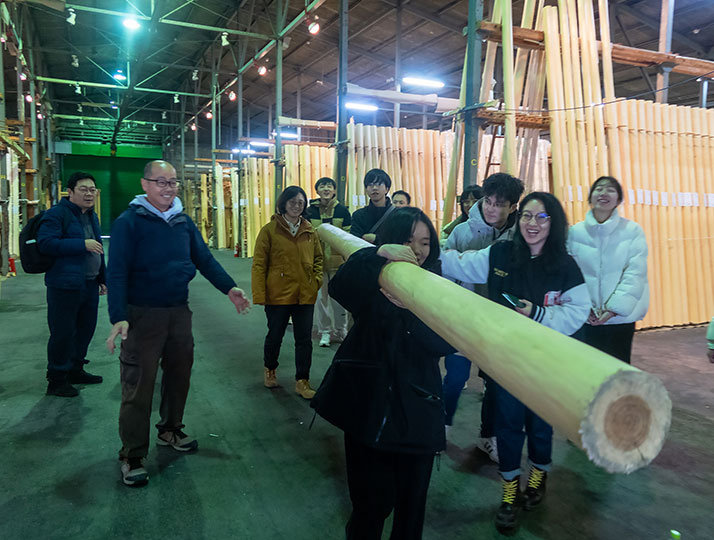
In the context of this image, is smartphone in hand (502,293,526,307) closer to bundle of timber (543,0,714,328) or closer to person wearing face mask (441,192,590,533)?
person wearing face mask (441,192,590,533)

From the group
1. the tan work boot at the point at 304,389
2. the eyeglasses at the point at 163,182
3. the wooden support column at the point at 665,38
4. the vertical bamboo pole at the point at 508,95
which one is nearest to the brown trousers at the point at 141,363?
the eyeglasses at the point at 163,182

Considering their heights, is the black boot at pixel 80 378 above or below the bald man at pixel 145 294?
below

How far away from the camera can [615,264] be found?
3.20 metres

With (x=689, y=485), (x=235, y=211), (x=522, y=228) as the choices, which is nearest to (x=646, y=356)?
(x=689, y=485)

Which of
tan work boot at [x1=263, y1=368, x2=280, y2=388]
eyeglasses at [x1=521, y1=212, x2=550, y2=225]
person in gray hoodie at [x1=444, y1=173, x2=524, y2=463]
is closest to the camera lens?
eyeglasses at [x1=521, y1=212, x2=550, y2=225]

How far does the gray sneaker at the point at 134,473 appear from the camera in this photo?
8.98 feet

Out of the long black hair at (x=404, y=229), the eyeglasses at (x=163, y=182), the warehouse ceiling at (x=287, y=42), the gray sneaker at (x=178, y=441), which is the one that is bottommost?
the gray sneaker at (x=178, y=441)

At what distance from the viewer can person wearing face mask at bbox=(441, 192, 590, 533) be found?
227cm

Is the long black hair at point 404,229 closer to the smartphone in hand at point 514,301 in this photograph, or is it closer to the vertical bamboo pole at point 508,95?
the smartphone in hand at point 514,301

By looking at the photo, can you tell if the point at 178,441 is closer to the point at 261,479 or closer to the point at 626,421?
the point at 261,479

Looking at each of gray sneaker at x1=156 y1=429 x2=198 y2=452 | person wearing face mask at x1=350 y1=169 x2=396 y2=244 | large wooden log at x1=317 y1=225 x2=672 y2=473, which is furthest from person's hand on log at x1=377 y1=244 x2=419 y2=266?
person wearing face mask at x1=350 y1=169 x2=396 y2=244

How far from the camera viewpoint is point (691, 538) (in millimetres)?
2350

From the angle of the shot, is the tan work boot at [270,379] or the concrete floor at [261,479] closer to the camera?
the concrete floor at [261,479]

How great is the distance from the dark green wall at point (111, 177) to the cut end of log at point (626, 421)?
1206 inches
